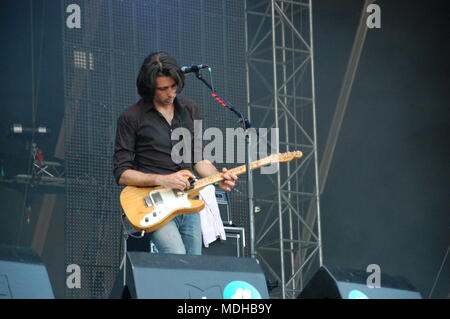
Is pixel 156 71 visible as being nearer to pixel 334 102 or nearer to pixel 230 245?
pixel 230 245

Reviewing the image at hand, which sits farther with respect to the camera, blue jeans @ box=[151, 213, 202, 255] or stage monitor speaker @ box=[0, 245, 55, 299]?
blue jeans @ box=[151, 213, 202, 255]

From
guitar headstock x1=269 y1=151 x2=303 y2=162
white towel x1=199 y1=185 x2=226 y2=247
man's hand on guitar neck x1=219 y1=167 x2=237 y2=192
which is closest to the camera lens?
man's hand on guitar neck x1=219 y1=167 x2=237 y2=192

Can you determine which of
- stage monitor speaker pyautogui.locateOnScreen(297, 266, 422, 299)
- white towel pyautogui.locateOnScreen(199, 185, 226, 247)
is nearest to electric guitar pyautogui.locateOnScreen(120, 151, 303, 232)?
stage monitor speaker pyautogui.locateOnScreen(297, 266, 422, 299)

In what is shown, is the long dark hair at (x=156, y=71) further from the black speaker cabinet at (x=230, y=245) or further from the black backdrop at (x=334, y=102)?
the black backdrop at (x=334, y=102)

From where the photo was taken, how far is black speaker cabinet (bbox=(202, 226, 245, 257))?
522 cm

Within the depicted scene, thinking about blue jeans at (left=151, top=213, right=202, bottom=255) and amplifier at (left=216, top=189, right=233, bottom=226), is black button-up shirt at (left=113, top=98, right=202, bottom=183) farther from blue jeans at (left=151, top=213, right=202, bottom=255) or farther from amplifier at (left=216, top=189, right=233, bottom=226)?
Answer: amplifier at (left=216, top=189, right=233, bottom=226)

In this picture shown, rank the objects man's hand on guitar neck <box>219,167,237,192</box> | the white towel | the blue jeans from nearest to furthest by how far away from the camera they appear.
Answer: the blue jeans
man's hand on guitar neck <box>219,167,237,192</box>
the white towel

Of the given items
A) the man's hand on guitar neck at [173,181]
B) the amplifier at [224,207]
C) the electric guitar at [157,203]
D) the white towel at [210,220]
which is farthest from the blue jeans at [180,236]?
the amplifier at [224,207]

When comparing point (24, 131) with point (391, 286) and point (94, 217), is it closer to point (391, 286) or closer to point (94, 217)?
point (94, 217)

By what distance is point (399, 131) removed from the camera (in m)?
7.67

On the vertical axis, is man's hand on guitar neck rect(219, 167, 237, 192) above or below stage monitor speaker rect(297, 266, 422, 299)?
above

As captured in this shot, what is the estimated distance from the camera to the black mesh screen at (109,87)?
6562 mm

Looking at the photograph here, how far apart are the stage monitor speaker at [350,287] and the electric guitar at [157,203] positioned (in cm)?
93
